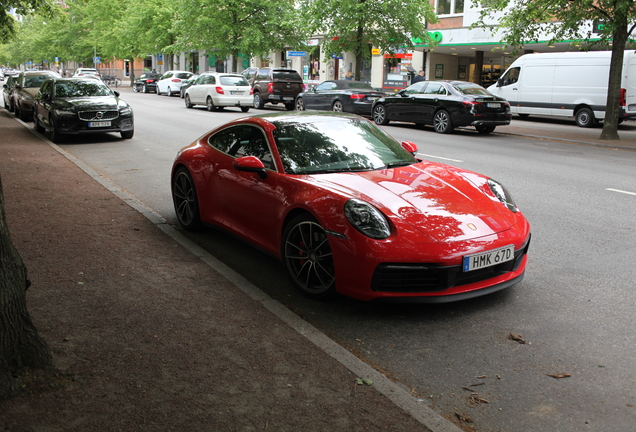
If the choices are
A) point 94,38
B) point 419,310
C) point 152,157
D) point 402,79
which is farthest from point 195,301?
point 94,38

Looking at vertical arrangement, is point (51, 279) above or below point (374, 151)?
below

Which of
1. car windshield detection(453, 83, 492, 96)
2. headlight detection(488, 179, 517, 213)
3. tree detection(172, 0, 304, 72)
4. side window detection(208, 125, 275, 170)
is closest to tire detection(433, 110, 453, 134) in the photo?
car windshield detection(453, 83, 492, 96)

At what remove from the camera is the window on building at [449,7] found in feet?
122

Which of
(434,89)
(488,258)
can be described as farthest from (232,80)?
(488,258)

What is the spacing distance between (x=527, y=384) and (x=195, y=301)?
7.90 feet

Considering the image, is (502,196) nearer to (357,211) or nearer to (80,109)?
(357,211)

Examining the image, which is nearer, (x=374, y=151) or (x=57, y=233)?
(x=374, y=151)

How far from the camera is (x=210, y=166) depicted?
6152 millimetres

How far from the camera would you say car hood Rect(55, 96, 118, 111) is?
14469 mm

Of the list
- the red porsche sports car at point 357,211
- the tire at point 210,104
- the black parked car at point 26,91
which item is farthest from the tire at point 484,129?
the black parked car at point 26,91

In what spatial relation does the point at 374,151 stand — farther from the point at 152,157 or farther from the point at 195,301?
the point at 152,157

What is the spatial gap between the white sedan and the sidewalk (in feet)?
68.3

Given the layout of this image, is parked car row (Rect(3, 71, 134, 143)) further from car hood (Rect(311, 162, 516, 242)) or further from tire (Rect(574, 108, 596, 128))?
tire (Rect(574, 108, 596, 128))

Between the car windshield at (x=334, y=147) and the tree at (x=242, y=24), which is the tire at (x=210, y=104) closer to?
the tree at (x=242, y=24)
